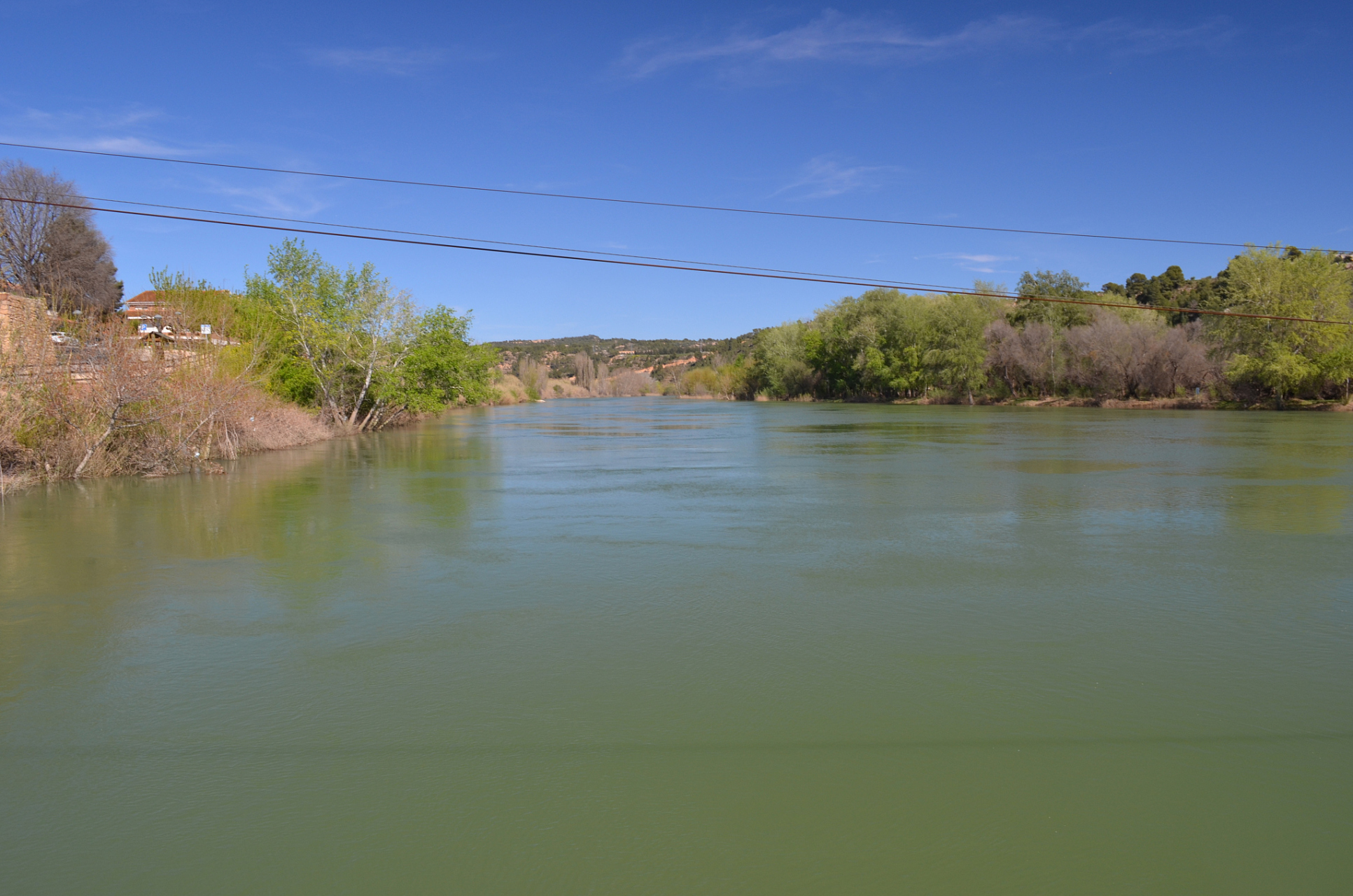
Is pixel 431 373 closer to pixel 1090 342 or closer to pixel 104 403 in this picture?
pixel 104 403

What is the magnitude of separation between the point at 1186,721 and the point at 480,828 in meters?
4.21

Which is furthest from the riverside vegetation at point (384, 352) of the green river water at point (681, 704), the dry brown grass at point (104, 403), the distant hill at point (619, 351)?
the distant hill at point (619, 351)

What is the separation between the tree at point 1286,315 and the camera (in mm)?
41531

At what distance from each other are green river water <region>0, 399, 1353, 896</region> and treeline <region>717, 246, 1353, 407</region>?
3530cm

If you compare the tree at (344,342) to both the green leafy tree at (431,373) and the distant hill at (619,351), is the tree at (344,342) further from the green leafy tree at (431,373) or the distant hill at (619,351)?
the distant hill at (619,351)

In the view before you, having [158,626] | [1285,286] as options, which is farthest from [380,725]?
[1285,286]

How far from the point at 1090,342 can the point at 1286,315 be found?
35.4 ft

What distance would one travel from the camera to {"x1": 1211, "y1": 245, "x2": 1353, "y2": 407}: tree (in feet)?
136

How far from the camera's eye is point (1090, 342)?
52062 millimetres

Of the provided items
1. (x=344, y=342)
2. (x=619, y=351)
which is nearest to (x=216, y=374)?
(x=344, y=342)

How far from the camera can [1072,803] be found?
4441mm

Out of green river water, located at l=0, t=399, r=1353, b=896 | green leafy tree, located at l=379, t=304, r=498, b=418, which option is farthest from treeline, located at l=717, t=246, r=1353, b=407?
green river water, located at l=0, t=399, r=1353, b=896

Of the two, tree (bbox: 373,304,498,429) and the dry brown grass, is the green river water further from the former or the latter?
tree (bbox: 373,304,498,429)

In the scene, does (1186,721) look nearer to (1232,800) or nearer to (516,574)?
(1232,800)
